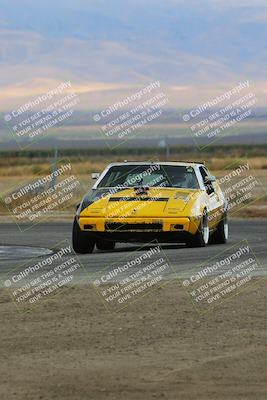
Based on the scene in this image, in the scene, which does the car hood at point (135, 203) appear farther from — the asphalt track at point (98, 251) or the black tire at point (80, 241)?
the asphalt track at point (98, 251)

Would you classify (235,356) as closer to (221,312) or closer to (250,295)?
(221,312)

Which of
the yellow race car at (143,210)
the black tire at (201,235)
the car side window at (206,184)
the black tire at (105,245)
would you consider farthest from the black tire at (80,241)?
the car side window at (206,184)

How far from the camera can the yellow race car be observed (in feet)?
62.5

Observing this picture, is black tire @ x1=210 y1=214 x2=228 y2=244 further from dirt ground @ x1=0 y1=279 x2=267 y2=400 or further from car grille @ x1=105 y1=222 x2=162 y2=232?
dirt ground @ x1=0 y1=279 x2=267 y2=400

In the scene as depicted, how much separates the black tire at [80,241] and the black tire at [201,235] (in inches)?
64.3

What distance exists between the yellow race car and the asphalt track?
0.92ft

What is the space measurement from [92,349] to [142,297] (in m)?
3.03

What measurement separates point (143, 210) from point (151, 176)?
3.39 ft

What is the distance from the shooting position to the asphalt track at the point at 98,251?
53.7 feet

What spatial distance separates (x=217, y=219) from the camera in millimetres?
21000

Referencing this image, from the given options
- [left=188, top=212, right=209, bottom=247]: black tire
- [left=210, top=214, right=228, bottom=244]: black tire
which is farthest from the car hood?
[left=210, top=214, right=228, bottom=244]: black tire

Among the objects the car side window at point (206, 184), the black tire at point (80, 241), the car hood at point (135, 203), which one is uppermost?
the car hood at point (135, 203)

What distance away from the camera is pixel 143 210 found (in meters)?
19.2

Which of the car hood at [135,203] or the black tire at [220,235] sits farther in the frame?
the black tire at [220,235]
